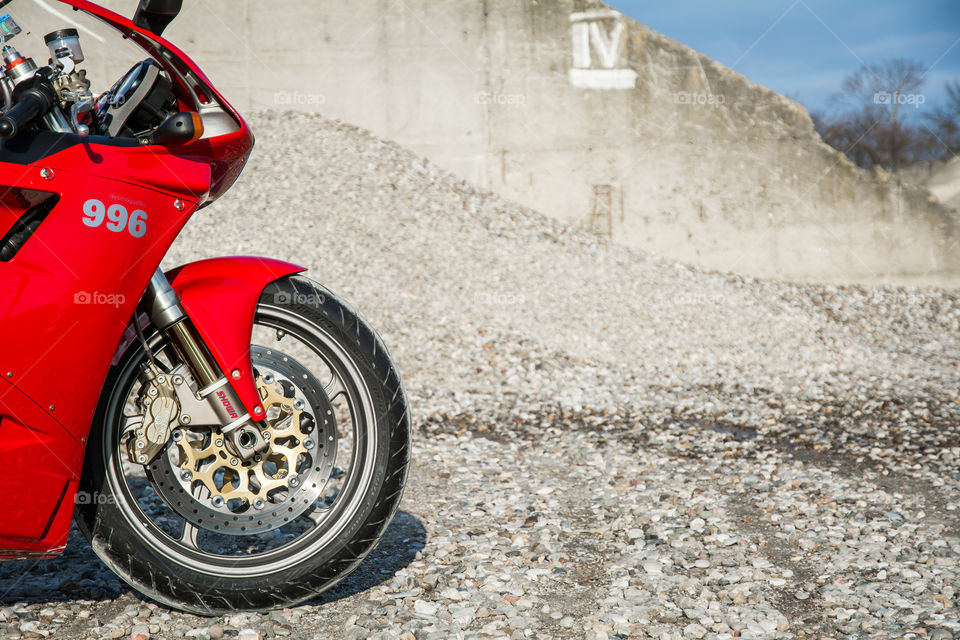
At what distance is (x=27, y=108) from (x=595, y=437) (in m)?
4.40

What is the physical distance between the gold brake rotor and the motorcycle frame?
34 cm

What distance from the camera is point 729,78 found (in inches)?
534

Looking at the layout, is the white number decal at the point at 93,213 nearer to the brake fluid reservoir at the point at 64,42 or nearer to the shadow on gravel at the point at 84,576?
the brake fluid reservoir at the point at 64,42

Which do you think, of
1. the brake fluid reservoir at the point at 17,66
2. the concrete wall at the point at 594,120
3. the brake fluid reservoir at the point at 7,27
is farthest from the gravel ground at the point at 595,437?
the brake fluid reservoir at the point at 7,27

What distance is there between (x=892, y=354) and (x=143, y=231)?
9.93 metres

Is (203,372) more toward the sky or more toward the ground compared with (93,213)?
more toward the ground

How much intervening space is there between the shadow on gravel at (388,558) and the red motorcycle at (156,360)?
30cm

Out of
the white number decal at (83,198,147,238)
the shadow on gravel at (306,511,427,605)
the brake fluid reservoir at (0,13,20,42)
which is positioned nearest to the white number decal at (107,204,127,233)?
the white number decal at (83,198,147,238)

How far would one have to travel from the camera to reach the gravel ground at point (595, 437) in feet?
9.16

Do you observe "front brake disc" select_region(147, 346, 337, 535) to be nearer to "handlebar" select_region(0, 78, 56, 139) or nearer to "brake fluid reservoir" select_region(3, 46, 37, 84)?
"handlebar" select_region(0, 78, 56, 139)

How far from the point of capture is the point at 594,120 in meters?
13.9

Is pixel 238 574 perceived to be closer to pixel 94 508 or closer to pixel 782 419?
pixel 94 508

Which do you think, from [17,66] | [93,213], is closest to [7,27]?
[17,66]

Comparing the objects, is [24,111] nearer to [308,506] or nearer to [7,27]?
[7,27]
